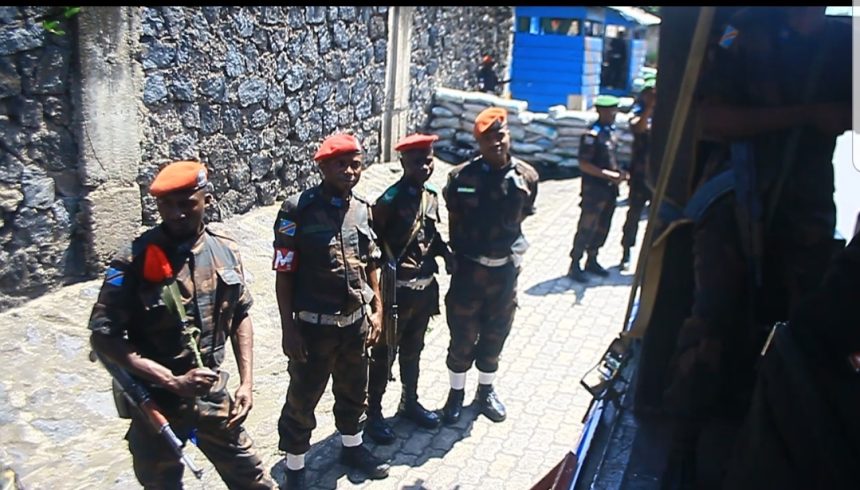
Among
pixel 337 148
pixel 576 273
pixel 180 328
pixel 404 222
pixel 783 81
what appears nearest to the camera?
pixel 783 81

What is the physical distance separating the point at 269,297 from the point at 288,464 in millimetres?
2350

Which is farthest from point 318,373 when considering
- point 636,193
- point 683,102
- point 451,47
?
point 451,47

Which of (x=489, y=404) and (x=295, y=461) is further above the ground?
(x=295, y=461)

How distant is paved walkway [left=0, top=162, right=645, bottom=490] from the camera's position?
4648 mm

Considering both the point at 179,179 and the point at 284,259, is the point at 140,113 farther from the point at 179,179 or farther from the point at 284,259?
the point at 179,179

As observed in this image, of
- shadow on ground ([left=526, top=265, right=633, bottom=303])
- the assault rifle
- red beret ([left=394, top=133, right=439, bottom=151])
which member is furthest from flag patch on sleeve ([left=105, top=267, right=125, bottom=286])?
shadow on ground ([left=526, top=265, right=633, bottom=303])

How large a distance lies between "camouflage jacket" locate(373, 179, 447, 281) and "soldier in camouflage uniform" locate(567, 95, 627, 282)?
3.79m

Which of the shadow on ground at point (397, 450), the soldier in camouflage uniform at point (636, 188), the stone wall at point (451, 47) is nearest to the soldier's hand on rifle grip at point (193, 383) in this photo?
the shadow on ground at point (397, 450)

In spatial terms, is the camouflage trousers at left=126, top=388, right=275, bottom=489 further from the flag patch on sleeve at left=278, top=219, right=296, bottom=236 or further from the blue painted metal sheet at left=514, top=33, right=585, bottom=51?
the blue painted metal sheet at left=514, top=33, right=585, bottom=51

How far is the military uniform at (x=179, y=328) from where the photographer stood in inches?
135

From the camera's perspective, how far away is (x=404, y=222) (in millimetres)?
4953

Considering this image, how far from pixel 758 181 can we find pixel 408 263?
240 cm

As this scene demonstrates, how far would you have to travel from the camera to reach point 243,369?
3805 mm

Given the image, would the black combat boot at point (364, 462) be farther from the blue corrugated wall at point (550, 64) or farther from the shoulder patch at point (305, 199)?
the blue corrugated wall at point (550, 64)
